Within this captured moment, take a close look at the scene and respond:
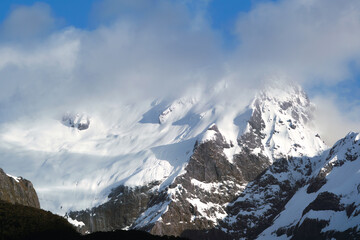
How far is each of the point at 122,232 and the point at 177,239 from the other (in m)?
11.9

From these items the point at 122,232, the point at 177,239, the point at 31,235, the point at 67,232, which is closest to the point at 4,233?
the point at 31,235

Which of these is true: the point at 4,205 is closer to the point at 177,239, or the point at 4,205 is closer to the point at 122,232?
the point at 122,232

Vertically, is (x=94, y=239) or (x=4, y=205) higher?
(x=4, y=205)

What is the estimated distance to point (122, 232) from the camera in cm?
13412

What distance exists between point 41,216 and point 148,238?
25103mm

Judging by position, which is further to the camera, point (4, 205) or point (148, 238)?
point (4, 205)

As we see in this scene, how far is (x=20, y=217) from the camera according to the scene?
133 meters

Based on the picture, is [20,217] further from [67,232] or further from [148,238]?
[148,238]

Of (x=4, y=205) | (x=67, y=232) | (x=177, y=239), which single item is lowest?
(x=177, y=239)

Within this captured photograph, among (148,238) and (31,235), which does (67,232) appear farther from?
(148,238)

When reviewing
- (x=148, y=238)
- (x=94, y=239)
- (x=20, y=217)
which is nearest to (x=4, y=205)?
(x=20, y=217)

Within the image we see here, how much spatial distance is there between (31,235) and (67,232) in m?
9.24

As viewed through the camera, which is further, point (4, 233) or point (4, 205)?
point (4, 205)

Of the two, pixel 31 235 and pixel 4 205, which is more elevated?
pixel 4 205
